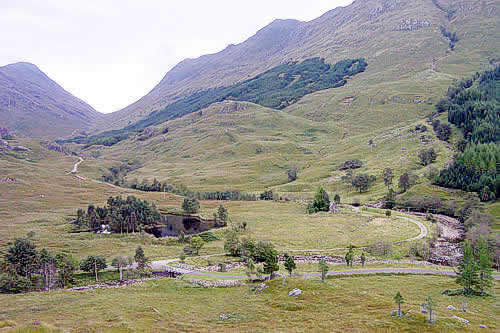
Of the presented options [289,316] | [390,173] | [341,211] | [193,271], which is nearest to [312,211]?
[341,211]

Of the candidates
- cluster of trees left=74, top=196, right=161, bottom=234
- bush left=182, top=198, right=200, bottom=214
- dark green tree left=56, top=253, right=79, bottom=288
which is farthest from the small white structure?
dark green tree left=56, top=253, right=79, bottom=288

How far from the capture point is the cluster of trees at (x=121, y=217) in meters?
143

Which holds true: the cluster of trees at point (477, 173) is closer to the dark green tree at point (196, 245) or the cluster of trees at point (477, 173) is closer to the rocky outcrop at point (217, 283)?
the dark green tree at point (196, 245)

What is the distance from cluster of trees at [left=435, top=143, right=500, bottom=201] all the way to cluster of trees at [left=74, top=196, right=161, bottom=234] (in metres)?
145

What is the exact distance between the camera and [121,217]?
14225cm

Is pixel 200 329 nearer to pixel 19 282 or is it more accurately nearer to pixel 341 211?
pixel 19 282

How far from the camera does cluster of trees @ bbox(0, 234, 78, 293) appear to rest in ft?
239

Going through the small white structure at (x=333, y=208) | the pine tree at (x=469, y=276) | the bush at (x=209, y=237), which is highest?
the small white structure at (x=333, y=208)

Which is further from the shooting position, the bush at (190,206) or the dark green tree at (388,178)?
the dark green tree at (388,178)

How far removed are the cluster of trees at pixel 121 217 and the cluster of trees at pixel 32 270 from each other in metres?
54.9

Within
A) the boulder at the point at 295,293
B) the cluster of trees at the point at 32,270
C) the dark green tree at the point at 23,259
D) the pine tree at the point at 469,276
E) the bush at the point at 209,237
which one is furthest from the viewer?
the bush at the point at 209,237

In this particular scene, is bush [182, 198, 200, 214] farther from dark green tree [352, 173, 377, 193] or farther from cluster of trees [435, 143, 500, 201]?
cluster of trees [435, 143, 500, 201]

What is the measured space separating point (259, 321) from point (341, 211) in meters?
110

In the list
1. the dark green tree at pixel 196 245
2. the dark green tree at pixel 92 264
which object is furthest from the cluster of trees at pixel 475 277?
the dark green tree at pixel 92 264
